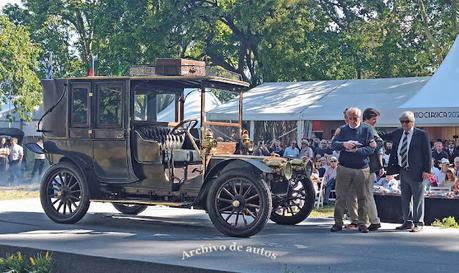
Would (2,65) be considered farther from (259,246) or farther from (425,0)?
(259,246)

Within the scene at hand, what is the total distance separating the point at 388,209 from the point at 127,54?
23.5 meters

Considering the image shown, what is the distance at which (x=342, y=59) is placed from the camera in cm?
3316

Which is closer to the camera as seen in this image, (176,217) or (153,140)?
(153,140)

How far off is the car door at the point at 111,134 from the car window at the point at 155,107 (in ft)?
0.84

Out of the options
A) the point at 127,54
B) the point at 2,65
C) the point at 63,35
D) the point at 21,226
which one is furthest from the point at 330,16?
the point at 21,226

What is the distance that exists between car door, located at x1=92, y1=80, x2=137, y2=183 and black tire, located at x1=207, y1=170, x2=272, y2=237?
150 cm

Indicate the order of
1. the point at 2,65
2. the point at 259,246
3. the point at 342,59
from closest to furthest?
the point at 259,246
the point at 2,65
the point at 342,59

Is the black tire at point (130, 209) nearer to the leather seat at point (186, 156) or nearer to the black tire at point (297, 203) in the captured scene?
the leather seat at point (186, 156)

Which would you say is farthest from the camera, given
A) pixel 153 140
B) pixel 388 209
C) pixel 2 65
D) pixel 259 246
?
pixel 2 65

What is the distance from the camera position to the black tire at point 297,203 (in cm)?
1021

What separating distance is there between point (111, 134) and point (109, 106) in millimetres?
413

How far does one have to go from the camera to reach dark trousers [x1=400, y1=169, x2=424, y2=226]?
31.7 feet

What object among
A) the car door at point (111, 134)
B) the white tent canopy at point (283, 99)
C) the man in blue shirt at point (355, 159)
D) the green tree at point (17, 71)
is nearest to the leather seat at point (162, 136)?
the car door at point (111, 134)

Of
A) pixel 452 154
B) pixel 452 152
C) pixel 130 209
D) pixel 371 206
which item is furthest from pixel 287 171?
pixel 452 152
